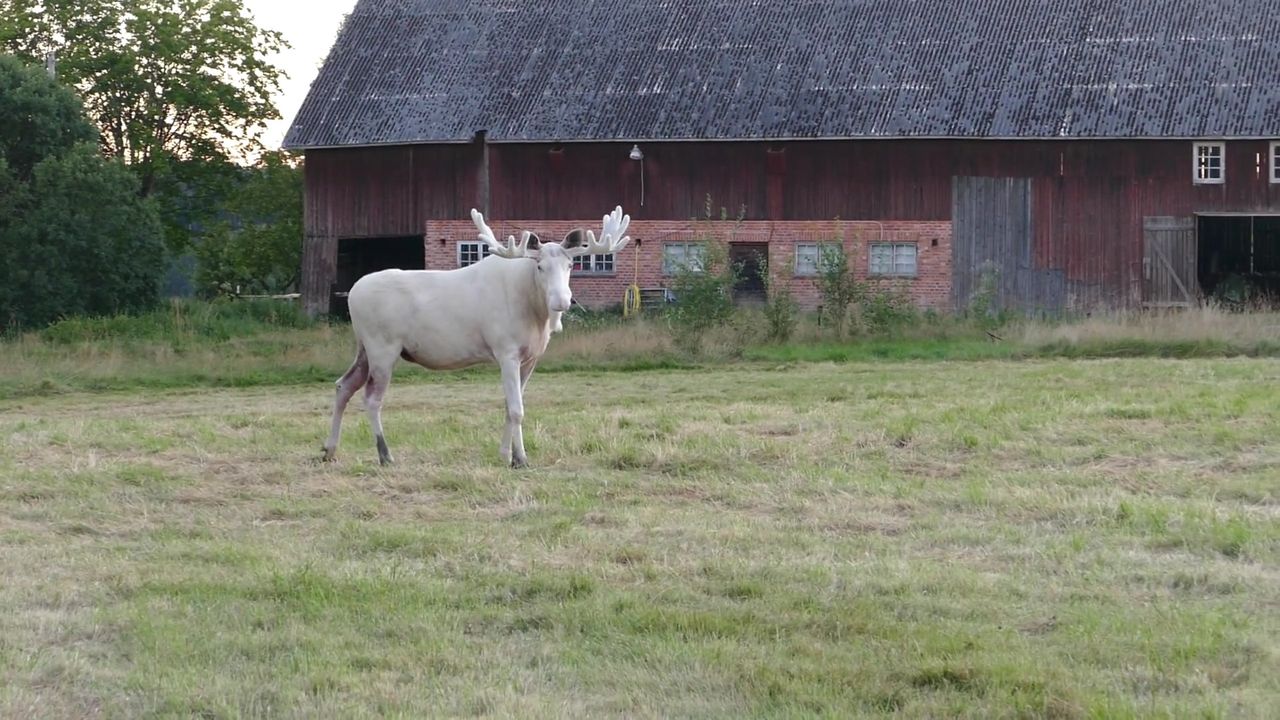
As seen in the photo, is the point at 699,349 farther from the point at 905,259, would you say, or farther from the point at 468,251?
the point at 468,251

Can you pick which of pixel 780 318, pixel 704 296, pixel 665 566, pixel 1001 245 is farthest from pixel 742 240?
pixel 665 566

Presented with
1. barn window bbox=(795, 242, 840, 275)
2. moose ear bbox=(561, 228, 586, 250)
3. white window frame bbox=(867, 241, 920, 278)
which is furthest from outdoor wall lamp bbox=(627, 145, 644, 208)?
moose ear bbox=(561, 228, 586, 250)

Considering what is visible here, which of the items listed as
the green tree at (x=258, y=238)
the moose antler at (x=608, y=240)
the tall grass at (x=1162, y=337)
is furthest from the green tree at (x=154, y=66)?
the moose antler at (x=608, y=240)

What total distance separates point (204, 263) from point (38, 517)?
41.0 meters

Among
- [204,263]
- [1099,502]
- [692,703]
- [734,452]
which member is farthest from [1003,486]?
[204,263]

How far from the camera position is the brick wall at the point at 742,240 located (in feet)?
121

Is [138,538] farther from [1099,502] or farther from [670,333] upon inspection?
[670,333]

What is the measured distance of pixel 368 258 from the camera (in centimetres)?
4266

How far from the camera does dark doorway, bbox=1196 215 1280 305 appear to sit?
3803cm

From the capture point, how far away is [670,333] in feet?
87.9

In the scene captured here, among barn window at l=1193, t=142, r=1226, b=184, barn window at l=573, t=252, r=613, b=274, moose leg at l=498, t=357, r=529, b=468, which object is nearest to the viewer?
moose leg at l=498, t=357, r=529, b=468

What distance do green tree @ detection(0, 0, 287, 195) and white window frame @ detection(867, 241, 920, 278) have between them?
69.1 ft

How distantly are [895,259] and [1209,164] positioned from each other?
6734 millimetres

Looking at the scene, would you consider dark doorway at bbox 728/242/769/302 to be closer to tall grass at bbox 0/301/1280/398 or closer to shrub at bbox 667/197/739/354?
tall grass at bbox 0/301/1280/398
